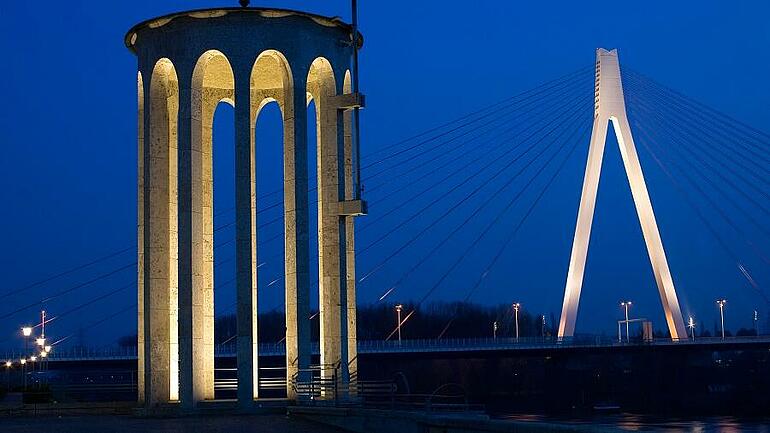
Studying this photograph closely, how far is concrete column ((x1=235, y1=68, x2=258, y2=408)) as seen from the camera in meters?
21.9

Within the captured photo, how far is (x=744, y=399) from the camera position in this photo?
203 ft

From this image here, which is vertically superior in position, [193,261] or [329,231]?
[329,231]

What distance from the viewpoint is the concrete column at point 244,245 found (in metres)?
21.9

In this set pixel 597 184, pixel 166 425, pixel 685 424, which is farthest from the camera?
pixel 597 184

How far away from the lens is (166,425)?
19.1m

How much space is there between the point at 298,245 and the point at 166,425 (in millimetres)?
4839

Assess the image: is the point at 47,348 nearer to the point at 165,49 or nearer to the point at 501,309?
the point at 165,49

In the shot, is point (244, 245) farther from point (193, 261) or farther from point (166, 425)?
point (166, 425)

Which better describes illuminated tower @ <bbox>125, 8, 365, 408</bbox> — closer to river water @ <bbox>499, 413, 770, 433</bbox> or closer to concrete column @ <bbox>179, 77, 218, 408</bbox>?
concrete column @ <bbox>179, 77, 218, 408</bbox>

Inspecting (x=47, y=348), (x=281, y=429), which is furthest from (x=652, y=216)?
(x=281, y=429)

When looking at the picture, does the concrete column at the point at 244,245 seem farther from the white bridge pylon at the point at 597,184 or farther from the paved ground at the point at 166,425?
the white bridge pylon at the point at 597,184

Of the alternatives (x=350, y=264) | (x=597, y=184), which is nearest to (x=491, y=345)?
(x=597, y=184)

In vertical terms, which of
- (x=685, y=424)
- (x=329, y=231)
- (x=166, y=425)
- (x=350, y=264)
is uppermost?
(x=329, y=231)

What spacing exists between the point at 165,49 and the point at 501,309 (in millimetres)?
82671
